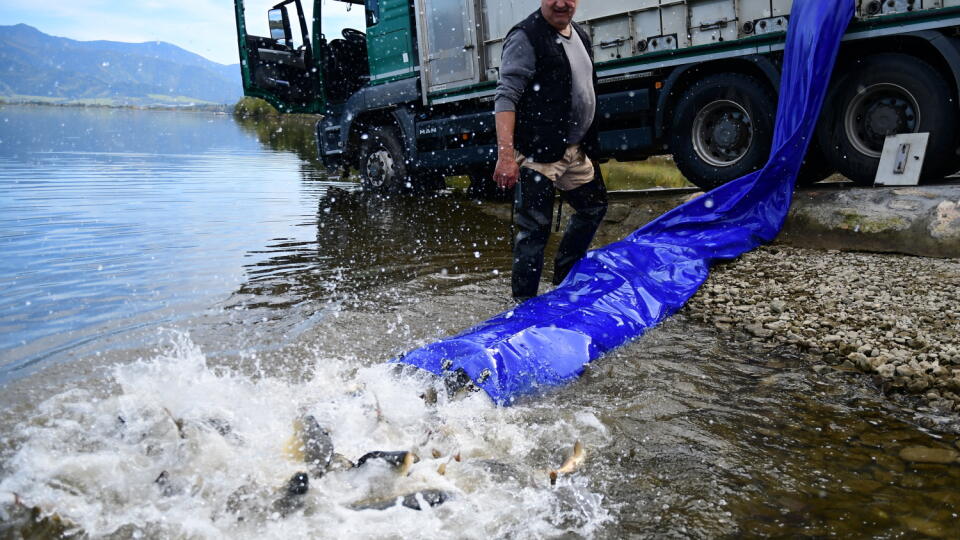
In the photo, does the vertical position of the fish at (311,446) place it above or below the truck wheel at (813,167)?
below

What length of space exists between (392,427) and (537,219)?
2.21m

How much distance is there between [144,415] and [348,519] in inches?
41.0

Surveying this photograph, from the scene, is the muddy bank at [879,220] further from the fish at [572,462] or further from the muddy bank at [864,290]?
the fish at [572,462]

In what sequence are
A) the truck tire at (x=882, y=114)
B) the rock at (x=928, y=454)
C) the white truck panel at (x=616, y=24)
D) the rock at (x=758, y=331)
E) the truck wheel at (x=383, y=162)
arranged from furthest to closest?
the truck wheel at (x=383, y=162) → the white truck panel at (x=616, y=24) → the truck tire at (x=882, y=114) → the rock at (x=758, y=331) → the rock at (x=928, y=454)

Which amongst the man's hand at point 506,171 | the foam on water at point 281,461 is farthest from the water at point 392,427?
the man's hand at point 506,171

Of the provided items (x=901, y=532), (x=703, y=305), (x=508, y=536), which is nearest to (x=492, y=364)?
(x=508, y=536)

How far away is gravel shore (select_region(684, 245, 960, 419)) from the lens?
340cm

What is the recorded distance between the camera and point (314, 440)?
8.54ft

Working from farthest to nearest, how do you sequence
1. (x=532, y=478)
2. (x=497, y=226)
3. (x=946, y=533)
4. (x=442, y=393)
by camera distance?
(x=497, y=226)
(x=442, y=393)
(x=532, y=478)
(x=946, y=533)

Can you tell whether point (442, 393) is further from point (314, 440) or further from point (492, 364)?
point (314, 440)

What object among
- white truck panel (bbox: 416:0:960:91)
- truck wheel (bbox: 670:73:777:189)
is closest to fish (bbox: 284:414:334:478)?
truck wheel (bbox: 670:73:777:189)

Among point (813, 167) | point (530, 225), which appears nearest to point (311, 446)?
point (530, 225)

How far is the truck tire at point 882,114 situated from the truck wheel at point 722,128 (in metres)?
0.55

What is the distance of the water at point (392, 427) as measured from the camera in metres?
2.28
